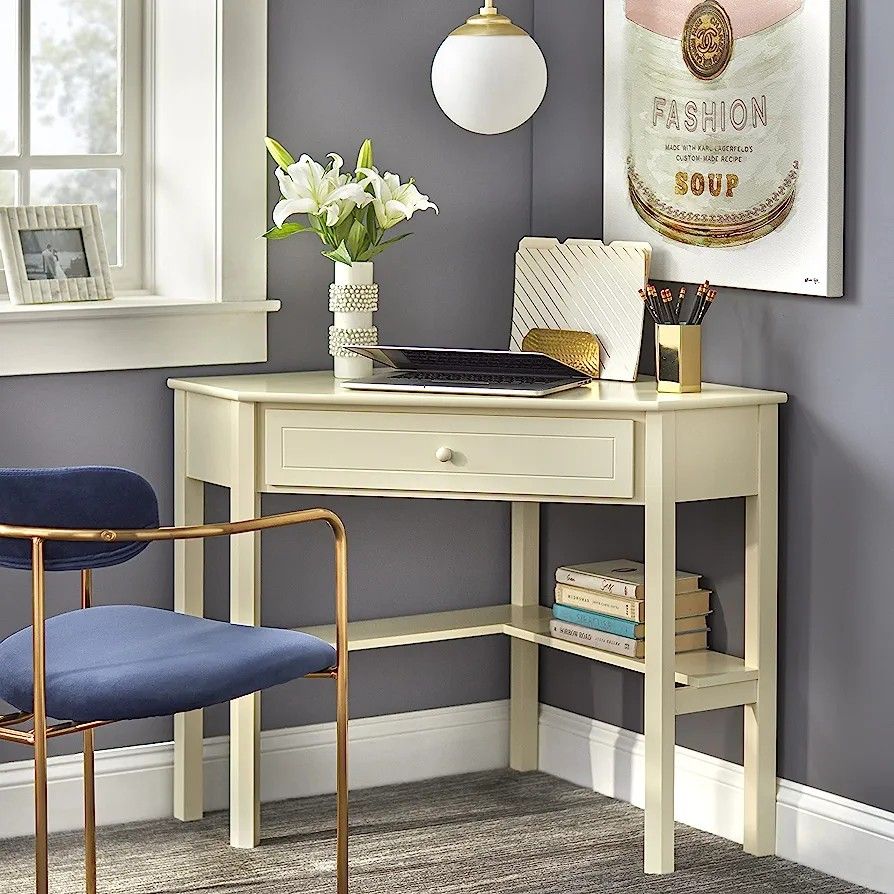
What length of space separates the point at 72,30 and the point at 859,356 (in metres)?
1.63

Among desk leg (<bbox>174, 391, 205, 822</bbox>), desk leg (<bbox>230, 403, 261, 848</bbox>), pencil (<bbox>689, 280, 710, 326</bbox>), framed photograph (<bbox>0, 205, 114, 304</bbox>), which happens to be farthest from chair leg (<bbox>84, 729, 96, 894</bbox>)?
pencil (<bbox>689, 280, 710, 326</bbox>)

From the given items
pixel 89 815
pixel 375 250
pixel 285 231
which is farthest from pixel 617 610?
pixel 89 815

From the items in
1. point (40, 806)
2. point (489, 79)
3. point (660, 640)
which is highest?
point (489, 79)

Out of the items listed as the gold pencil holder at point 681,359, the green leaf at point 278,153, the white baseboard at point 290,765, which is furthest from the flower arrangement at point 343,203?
the white baseboard at point 290,765

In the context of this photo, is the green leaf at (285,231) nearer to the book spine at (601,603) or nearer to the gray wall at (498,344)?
the gray wall at (498,344)

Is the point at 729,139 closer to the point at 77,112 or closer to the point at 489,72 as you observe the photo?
the point at 489,72

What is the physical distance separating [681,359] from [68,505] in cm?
117

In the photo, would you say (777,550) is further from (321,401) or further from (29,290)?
(29,290)

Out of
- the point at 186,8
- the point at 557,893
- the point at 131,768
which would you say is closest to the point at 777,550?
the point at 557,893

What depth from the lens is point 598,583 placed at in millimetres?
3221

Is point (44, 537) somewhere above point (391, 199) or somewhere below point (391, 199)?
below

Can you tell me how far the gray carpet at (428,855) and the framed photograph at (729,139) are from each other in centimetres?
105

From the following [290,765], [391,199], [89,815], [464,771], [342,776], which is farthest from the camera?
[464,771]

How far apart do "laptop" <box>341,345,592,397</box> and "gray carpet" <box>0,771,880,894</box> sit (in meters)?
0.85
